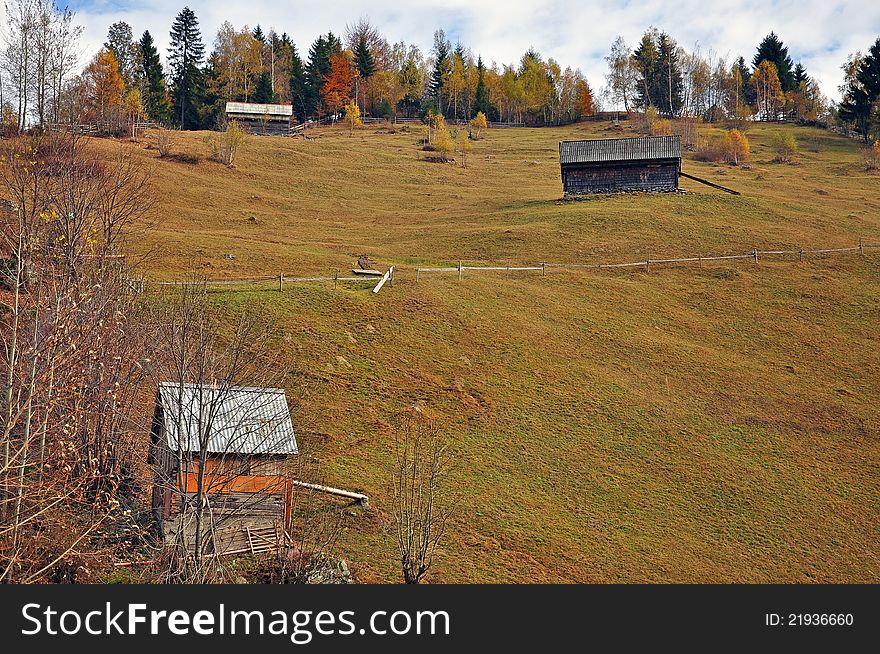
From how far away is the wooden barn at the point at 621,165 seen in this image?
2808 inches

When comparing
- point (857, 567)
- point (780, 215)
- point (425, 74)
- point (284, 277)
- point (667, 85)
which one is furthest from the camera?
point (425, 74)

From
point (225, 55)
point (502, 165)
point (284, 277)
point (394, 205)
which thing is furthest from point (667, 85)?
point (284, 277)

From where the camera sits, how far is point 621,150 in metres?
71.9

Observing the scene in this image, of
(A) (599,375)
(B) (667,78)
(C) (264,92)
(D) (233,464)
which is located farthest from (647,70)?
(D) (233,464)

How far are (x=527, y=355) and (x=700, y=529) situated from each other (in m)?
13.8

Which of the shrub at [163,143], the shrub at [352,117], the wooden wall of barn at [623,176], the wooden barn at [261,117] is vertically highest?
the shrub at [352,117]

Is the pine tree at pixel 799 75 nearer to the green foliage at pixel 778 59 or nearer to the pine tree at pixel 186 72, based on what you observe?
the green foliage at pixel 778 59

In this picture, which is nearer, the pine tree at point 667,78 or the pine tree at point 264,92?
the pine tree at point 264,92

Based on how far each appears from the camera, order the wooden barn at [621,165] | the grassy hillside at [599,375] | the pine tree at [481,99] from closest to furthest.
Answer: the grassy hillside at [599,375], the wooden barn at [621,165], the pine tree at [481,99]

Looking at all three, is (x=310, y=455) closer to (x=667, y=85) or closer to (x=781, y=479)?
(x=781, y=479)

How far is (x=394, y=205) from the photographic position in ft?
255

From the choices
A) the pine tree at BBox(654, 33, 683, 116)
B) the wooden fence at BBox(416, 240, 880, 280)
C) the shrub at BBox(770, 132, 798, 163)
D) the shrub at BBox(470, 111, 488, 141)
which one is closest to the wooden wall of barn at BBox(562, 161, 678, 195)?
the wooden fence at BBox(416, 240, 880, 280)

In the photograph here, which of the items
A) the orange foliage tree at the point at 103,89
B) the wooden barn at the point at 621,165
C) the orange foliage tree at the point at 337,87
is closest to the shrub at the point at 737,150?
the wooden barn at the point at 621,165

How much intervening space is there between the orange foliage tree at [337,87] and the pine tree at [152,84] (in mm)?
28705
